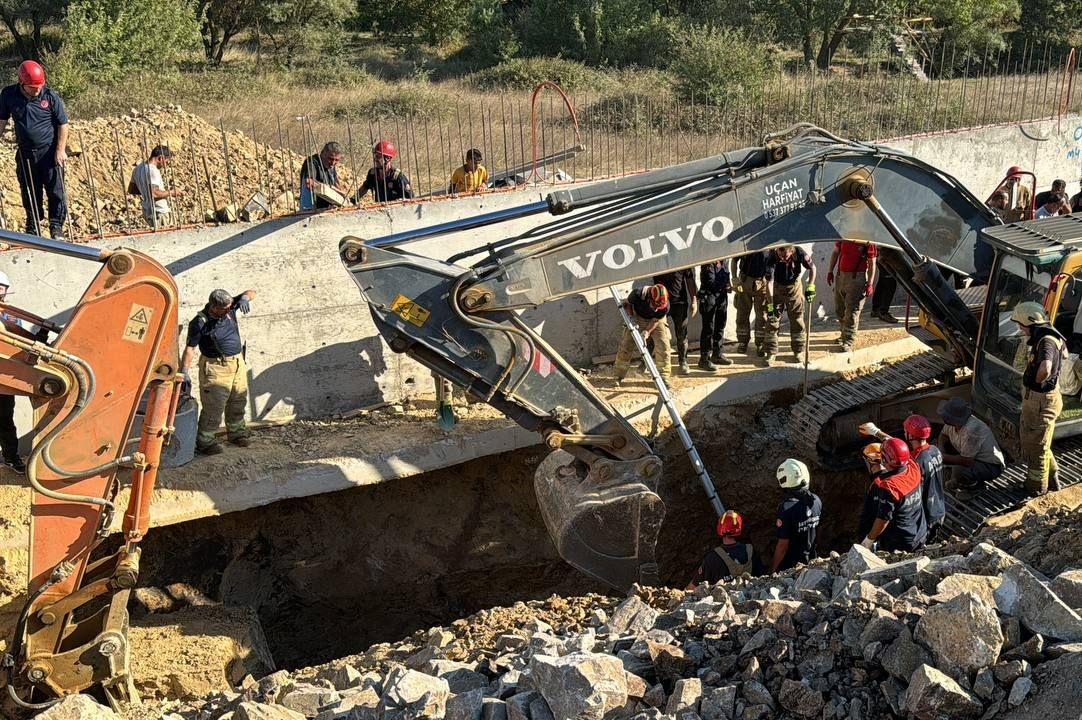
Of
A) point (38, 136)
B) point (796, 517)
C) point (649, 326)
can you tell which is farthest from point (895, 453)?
point (38, 136)

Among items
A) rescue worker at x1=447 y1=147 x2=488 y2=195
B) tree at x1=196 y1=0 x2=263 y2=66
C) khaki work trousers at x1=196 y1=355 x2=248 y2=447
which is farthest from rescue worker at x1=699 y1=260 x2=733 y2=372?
tree at x1=196 y1=0 x2=263 y2=66

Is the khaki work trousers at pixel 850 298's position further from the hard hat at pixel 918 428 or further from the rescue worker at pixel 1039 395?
the hard hat at pixel 918 428

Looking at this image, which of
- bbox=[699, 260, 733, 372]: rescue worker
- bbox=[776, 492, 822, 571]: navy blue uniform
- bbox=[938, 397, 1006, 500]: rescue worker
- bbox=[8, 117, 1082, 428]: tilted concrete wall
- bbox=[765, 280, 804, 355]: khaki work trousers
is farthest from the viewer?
bbox=[765, 280, 804, 355]: khaki work trousers

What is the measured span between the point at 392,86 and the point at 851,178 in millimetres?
14652

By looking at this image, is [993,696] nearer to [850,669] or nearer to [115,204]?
[850,669]

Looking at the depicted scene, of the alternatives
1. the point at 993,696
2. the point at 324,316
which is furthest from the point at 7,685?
the point at 993,696

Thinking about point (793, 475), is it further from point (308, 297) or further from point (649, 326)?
point (308, 297)

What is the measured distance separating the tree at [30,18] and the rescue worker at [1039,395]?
2130cm

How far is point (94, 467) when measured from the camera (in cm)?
679

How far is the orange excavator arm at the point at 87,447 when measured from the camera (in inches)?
258

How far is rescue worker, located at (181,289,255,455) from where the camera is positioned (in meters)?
9.03

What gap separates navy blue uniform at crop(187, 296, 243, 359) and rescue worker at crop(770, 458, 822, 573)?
4.69m

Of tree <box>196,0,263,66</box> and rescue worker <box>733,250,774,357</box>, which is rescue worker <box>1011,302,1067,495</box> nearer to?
rescue worker <box>733,250,774,357</box>

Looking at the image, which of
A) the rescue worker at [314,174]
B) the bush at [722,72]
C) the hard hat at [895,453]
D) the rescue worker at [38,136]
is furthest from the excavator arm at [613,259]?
the bush at [722,72]
